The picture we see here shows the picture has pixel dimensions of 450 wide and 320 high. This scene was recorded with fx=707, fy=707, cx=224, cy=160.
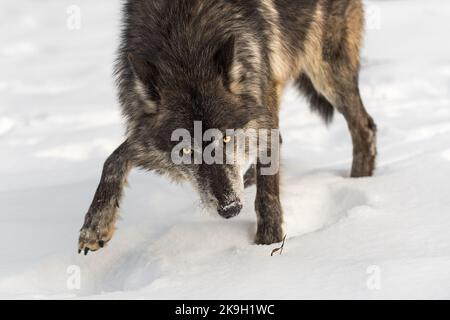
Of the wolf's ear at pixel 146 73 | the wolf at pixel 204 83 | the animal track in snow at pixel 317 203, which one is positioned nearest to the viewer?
the wolf's ear at pixel 146 73

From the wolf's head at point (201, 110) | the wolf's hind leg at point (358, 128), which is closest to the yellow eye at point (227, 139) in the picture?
the wolf's head at point (201, 110)

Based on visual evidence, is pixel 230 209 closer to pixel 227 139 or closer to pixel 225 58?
pixel 227 139

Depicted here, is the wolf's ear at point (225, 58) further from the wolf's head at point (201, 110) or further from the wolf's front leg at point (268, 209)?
the wolf's front leg at point (268, 209)

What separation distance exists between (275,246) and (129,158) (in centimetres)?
100

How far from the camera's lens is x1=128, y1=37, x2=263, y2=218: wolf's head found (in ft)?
11.5

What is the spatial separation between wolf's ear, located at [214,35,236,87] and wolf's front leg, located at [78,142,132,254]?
0.78m

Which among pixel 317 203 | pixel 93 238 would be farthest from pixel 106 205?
pixel 317 203

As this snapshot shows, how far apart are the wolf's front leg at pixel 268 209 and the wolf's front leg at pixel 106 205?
0.79 meters

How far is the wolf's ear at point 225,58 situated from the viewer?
11.4 feet

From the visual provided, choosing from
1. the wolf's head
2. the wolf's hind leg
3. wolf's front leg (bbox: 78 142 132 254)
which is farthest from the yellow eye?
the wolf's hind leg

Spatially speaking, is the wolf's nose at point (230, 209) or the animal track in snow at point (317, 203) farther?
the animal track in snow at point (317, 203)

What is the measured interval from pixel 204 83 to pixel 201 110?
15 cm

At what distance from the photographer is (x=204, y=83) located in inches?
140
